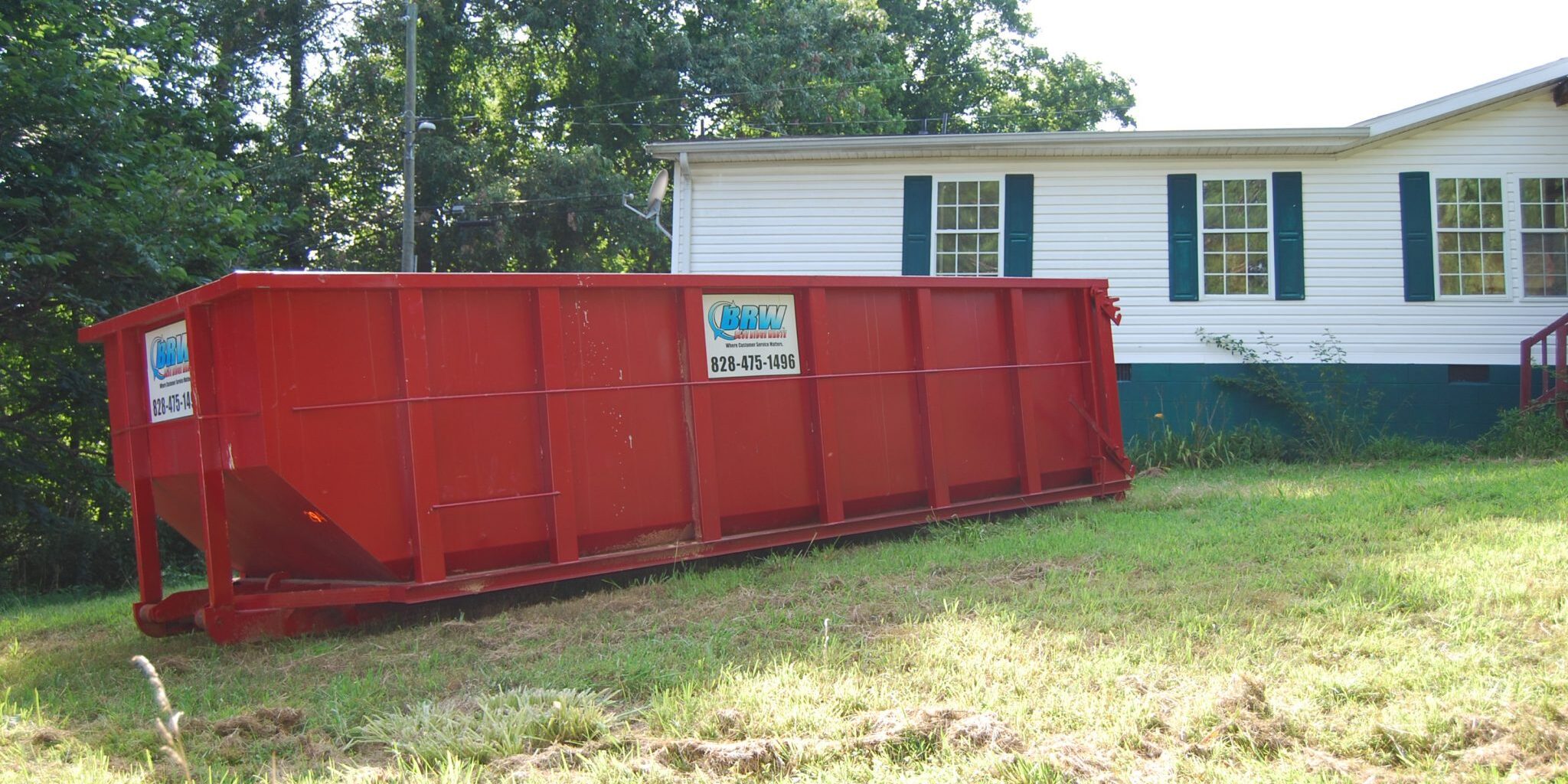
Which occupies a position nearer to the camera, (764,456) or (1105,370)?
(764,456)

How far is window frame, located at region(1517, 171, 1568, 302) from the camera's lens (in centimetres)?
1516

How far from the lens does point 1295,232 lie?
15195 millimetres

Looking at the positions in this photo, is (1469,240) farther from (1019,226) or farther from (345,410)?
(345,410)

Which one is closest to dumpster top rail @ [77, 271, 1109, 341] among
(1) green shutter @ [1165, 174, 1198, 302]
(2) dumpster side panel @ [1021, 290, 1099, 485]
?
(2) dumpster side panel @ [1021, 290, 1099, 485]

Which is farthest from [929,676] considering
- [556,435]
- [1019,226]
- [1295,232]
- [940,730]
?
[1295,232]

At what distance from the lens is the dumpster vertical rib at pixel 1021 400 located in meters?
9.90

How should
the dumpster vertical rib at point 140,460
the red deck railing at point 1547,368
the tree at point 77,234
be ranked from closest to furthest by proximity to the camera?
the dumpster vertical rib at point 140,460
the tree at point 77,234
the red deck railing at point 1547,368

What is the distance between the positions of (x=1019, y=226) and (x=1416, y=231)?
4.92m

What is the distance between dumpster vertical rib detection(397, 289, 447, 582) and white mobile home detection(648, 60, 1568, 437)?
9076mm

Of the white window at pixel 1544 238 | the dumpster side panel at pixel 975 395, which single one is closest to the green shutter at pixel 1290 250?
the white window at pixel 1544 238

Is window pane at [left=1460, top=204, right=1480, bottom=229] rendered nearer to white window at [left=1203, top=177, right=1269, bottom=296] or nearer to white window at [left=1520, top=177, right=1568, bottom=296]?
white window at [left=1520, top=177, right=1568, bottom=296]

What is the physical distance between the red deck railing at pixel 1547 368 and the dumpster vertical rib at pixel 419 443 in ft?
41.9

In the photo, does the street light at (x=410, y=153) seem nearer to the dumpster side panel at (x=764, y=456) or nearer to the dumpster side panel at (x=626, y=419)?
the dumpster side panel at (x=764, y=456)

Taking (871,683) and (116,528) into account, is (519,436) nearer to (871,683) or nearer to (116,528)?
(871,683)
